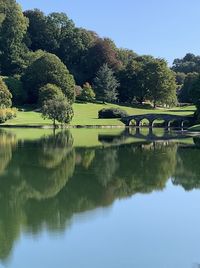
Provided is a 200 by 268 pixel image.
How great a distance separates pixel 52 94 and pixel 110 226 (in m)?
81.4

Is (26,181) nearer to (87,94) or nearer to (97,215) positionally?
(97,215)

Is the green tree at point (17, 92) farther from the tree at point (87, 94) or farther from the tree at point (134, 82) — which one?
the tree at point (134, 82)

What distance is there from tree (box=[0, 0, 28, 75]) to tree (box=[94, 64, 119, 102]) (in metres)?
19.4

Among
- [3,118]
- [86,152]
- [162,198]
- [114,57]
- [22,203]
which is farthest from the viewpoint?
[114,57]

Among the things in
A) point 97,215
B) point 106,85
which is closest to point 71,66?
point 106,85

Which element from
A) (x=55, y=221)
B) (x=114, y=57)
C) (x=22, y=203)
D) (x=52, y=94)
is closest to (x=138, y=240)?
(x=55, y=221)

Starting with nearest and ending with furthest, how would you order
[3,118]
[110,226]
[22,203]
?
[110,226]
[22,203]
[3,118]

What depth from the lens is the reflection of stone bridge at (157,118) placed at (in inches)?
3708

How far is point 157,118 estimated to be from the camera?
95750 millimetres

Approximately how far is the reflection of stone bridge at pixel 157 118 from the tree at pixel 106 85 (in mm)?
22144

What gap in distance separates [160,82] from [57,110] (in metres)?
44.0

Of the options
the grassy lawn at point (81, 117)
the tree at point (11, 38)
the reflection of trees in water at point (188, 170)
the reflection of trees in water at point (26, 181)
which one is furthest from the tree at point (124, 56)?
the reflection of trees in water at point (26, 181)

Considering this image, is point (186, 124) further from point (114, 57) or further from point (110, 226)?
point (110, 226)

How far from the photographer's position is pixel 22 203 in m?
19.8
